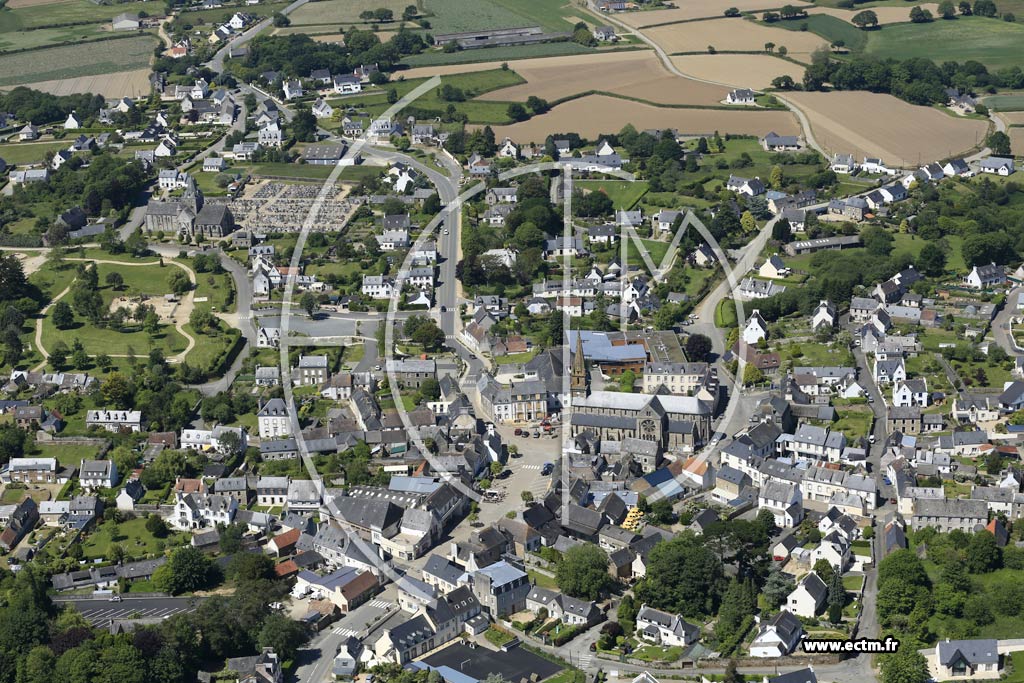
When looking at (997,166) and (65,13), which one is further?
(65,13)

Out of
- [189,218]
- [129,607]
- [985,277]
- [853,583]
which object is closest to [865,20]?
[985,277]

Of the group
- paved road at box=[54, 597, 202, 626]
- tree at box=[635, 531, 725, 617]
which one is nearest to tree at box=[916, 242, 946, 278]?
tree at box=[635, 531, 725, 617]

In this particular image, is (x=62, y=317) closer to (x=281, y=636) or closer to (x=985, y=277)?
(x=281, y=636)

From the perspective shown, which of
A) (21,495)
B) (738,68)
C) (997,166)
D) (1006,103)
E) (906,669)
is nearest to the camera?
(906,669)

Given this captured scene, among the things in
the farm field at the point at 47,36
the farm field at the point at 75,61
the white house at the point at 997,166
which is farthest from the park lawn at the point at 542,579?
the farm field at the point at 47,36

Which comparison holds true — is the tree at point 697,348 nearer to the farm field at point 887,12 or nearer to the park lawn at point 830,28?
the park lawn at point 830,28

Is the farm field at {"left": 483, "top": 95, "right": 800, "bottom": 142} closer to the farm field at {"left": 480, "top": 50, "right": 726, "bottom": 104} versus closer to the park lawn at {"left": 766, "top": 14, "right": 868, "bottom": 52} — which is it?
the farm field at {"left": 480, "top": 50, "right": 726, "bottom": 104}
